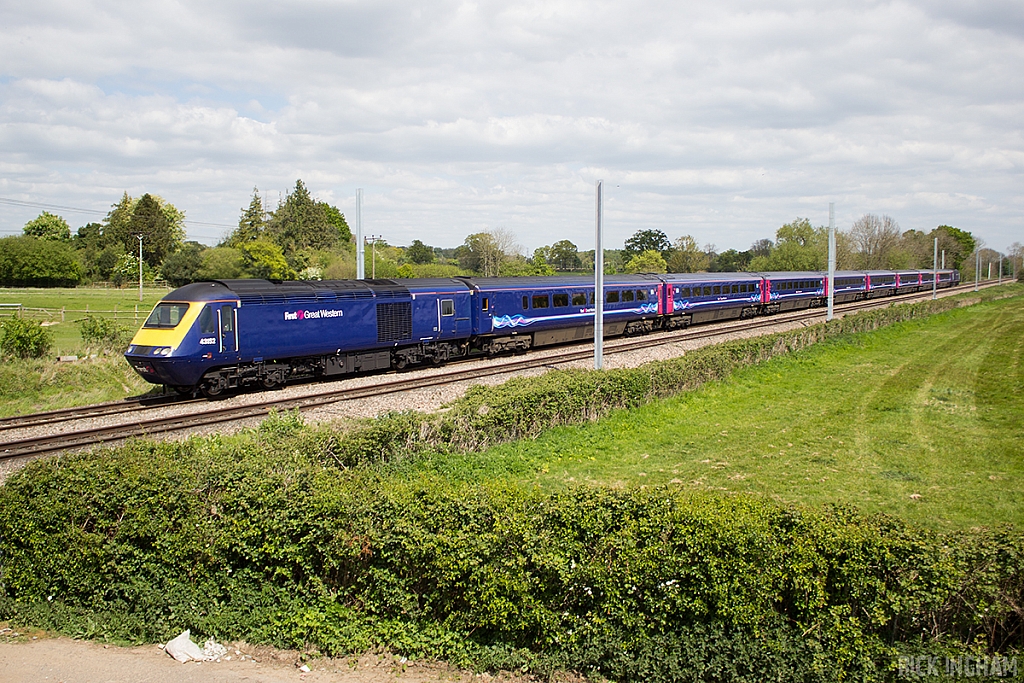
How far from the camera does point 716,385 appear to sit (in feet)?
71.7

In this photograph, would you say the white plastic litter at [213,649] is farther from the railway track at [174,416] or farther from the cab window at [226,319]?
the cab window at [226,319]

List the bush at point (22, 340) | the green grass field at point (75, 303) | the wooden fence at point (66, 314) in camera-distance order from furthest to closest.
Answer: the wooden fence at point (66, 314), the green grass field at point (75, 303), the bush at point (22, 340)

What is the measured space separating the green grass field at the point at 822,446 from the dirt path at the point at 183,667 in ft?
17.6

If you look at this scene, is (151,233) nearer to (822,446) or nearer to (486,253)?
(486,253)

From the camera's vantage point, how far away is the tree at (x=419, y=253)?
10919 centimetres

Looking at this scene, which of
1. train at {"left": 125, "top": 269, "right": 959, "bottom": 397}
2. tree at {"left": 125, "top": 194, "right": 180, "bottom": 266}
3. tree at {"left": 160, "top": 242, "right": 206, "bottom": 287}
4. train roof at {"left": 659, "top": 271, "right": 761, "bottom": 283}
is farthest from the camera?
→ tree at {"left": 125, "top": 194, "right": 180, "bottom": 266}

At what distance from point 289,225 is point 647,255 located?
50.7 metres

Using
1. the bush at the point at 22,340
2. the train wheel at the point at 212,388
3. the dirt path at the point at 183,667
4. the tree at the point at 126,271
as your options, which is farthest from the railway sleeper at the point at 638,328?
the tree at the point at 126,271

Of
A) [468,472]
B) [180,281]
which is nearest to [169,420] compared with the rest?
[468,472]

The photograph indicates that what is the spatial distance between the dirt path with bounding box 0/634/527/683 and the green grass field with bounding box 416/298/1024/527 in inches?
212

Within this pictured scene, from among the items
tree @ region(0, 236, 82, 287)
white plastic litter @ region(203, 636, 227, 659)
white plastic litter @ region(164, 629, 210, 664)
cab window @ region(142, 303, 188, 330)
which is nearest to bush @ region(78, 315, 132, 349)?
cab window @ region(142, 303, 188, 330)

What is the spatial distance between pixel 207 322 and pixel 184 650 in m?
13.3

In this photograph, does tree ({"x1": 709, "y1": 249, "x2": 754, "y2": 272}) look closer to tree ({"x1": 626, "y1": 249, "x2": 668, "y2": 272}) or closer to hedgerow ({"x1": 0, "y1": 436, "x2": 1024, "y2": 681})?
tree ({"x1": 626, "y1": 249, "x2": 668, "y2": 272})

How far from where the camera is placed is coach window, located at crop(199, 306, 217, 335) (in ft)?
61.6
